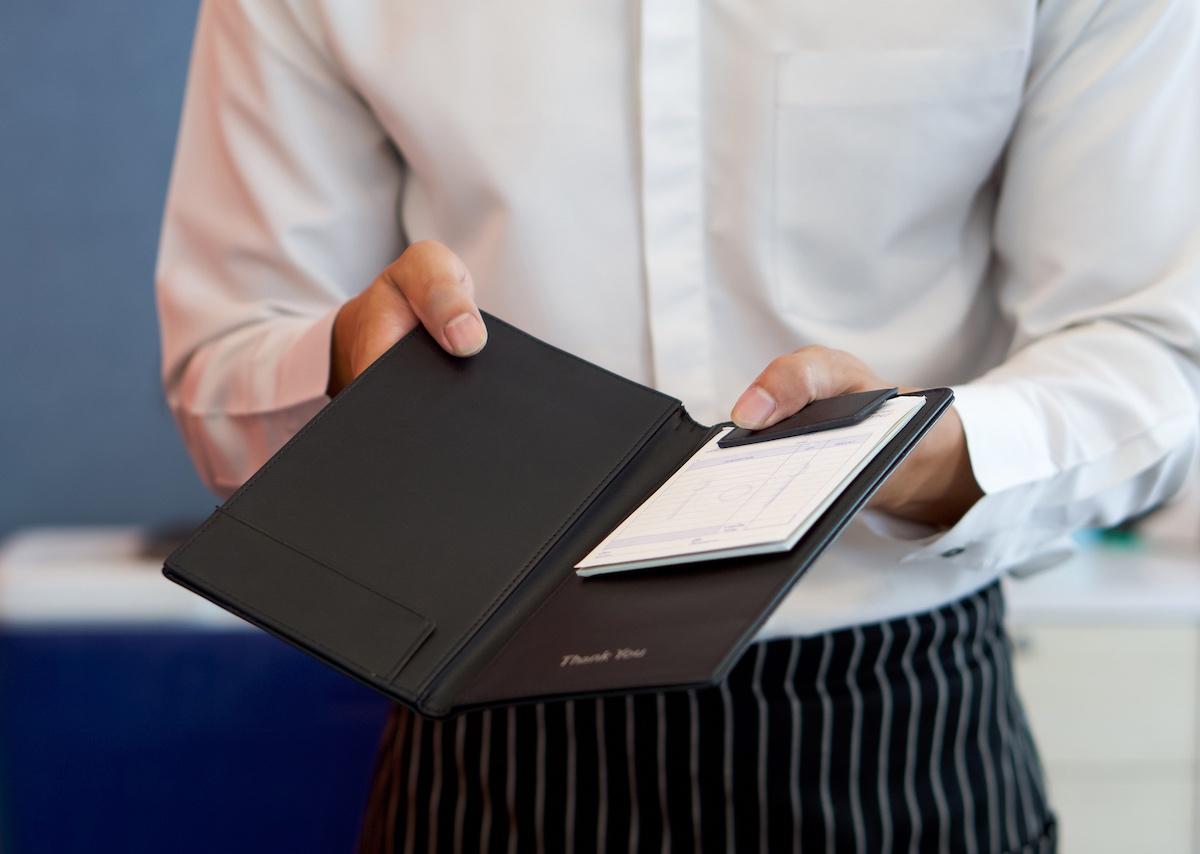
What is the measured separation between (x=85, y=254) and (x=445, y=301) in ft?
4.72

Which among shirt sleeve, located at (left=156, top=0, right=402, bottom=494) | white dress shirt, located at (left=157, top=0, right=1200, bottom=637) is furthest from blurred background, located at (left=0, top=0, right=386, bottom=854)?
white dress shirt, located at (left=157, top=0, right=1200, bottom=637)

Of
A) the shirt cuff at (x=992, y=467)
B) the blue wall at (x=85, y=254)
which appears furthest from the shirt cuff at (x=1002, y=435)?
the blue wall at (x=85, y=254)

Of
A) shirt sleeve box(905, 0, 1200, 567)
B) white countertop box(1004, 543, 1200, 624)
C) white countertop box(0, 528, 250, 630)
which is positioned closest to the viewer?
shirt sleeve box(905, 0, 1200, 567)

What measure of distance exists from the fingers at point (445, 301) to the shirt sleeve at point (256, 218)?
0.56ft

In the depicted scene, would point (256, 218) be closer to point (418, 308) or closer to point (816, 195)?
point (418, 308)

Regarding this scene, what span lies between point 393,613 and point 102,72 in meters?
1.55

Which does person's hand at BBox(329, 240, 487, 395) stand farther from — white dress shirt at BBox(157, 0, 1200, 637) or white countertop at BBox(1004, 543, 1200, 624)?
white countertop at BBox(1004, 543, 1200, 624)

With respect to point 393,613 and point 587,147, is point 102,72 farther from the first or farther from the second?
point 393,613

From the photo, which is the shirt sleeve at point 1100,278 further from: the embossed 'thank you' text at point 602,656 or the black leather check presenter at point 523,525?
the embossed 'thank you' text at point 602,656

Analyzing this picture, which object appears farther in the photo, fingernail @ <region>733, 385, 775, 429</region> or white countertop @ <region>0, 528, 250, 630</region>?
white countertop @ <region>0, 528, 250, 630</region>

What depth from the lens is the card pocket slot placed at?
1.78 ft

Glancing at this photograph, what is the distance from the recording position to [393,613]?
0.56 metres

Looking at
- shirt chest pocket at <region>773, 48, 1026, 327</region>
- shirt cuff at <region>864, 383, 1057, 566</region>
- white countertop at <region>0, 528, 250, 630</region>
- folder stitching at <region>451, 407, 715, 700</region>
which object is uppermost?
shirt chest pocket at <region>773, 48, 1026, 327</region>

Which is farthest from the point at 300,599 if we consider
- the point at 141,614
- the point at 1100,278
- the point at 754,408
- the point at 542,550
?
the point at 141,614
